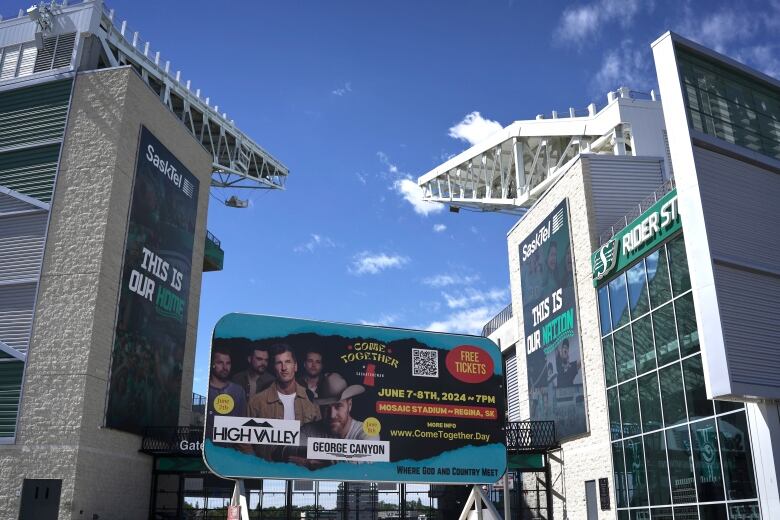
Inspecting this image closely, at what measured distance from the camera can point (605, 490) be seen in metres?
28.5

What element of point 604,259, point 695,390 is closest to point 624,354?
point 604,259

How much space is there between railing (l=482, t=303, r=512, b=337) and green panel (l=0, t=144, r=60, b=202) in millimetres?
25252

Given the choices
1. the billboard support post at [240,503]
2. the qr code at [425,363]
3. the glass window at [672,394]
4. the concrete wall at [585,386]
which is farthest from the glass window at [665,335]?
the billboard support post at [240,503]

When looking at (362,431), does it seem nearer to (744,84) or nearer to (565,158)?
(744,84)

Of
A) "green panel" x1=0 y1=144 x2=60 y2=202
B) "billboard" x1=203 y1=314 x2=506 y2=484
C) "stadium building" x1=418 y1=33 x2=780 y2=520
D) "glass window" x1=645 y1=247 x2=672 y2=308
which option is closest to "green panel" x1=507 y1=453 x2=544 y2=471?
"stadium building" x1=418 y1=33 x2=780 y2=520

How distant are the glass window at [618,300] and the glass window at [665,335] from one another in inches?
92.1

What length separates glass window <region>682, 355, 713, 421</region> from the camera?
2253cm

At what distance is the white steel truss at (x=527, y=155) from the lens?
1523 inches

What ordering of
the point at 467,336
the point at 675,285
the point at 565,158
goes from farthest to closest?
the point at 565,158 → the point at 467,336 → the point at 675,285

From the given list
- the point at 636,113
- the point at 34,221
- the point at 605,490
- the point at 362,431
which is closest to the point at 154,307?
the point at 34,221

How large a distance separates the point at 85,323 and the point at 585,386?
66.9 ft

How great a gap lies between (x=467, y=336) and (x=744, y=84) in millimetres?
11951

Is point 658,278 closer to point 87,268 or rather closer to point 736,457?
point 736,457

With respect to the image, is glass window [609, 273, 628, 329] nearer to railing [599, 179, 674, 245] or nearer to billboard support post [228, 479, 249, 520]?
railing [599, 179, 674, 245]
